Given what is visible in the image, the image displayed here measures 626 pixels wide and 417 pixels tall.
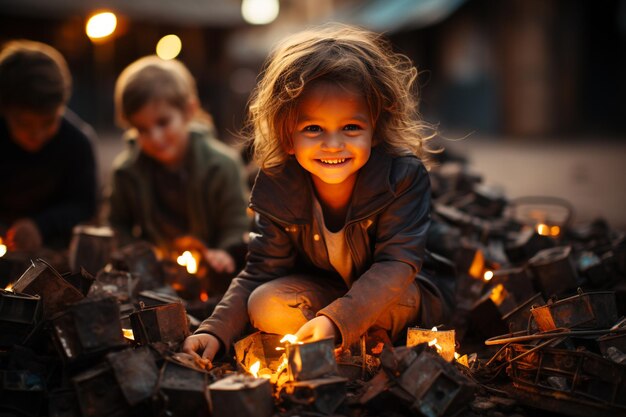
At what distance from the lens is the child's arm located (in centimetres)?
327

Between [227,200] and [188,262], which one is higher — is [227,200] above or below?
above

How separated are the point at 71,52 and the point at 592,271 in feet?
69.0

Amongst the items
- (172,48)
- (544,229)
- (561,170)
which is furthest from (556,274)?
(172,48)

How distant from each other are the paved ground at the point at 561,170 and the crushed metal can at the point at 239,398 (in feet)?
15.2

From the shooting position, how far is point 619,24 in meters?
17.3

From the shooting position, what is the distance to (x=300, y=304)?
3.26 meters

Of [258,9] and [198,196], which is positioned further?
[258,9]

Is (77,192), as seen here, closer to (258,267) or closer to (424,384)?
(258,267)

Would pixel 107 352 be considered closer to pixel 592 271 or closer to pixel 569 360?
pixel 569 360

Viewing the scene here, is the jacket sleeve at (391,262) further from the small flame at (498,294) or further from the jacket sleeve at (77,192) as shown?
the jacket sleeve at (77,192)

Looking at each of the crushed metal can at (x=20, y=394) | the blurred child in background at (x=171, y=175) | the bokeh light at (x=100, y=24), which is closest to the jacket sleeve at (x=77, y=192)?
the blurred child in background at (x=171, y=175)

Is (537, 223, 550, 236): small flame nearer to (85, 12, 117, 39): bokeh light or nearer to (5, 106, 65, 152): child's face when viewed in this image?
(85, 12, 117, 39): bokeh light

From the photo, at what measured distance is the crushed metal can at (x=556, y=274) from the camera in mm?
3836

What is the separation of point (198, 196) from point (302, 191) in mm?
2239
